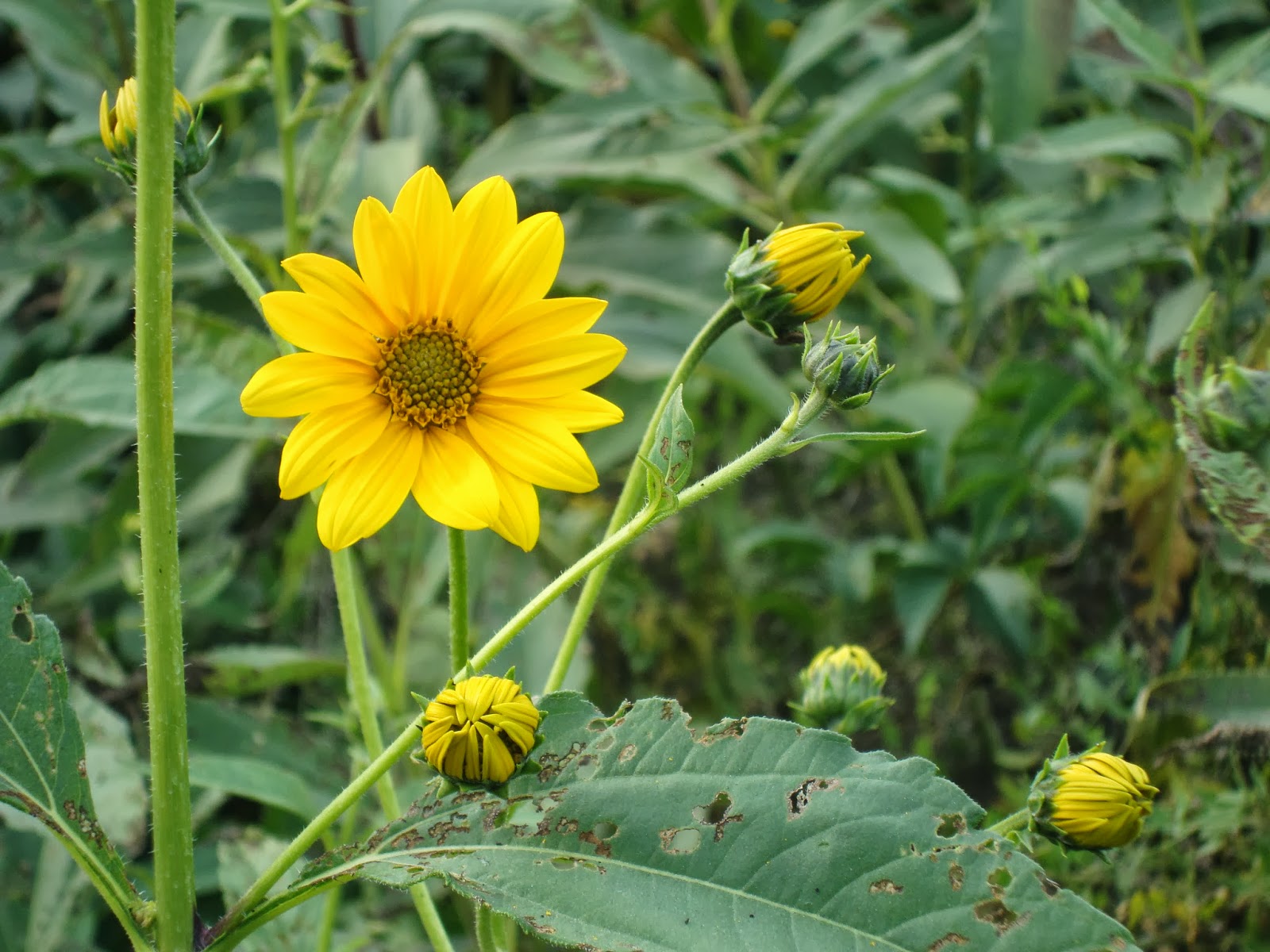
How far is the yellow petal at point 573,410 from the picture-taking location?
0.55m

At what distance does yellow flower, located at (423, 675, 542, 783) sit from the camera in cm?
48

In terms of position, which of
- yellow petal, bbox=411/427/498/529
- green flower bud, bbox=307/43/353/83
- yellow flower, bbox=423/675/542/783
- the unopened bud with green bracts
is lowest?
yellow flower, bbox=423/675/542/783

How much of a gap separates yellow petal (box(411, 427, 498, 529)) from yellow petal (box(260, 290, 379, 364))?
6 cm

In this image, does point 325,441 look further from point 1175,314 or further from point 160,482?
point 1175,314

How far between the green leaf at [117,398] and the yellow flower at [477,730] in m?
0.48

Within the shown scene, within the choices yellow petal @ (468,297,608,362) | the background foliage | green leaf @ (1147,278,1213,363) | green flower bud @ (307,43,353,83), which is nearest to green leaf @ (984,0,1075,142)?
the background foliage

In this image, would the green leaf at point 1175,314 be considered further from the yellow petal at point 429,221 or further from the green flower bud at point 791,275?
the yellow petal at point 429,221

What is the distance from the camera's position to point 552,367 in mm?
580

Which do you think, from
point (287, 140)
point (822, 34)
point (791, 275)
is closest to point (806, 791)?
point (791, 275)

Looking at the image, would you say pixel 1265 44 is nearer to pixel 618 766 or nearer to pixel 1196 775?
pixel 1196 775

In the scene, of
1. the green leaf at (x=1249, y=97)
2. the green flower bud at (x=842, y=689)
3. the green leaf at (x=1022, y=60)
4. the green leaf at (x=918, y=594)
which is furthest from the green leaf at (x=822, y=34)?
the green flower bud at (x=842, y=689)

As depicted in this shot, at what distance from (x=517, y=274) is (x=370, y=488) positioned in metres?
0.13

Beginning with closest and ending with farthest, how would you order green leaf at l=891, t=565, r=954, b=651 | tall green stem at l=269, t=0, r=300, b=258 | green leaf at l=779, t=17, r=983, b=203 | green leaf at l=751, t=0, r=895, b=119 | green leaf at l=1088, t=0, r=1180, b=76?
1. tall green stem at l=269, t=0, r=300, b=258
2. green leaf at l=1088, t=0, r=1180, b=76
3. green leaf at l=891, t=565, r=954, b=651
4. green leaf at l=779, t=17, r=983, b=203
5. green leaf at l=751, t=0, r=895, b=119

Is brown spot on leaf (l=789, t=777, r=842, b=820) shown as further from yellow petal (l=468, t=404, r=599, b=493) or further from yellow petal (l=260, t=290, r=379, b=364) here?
yellow petal (l=260, t=290, r=379, b=364)
